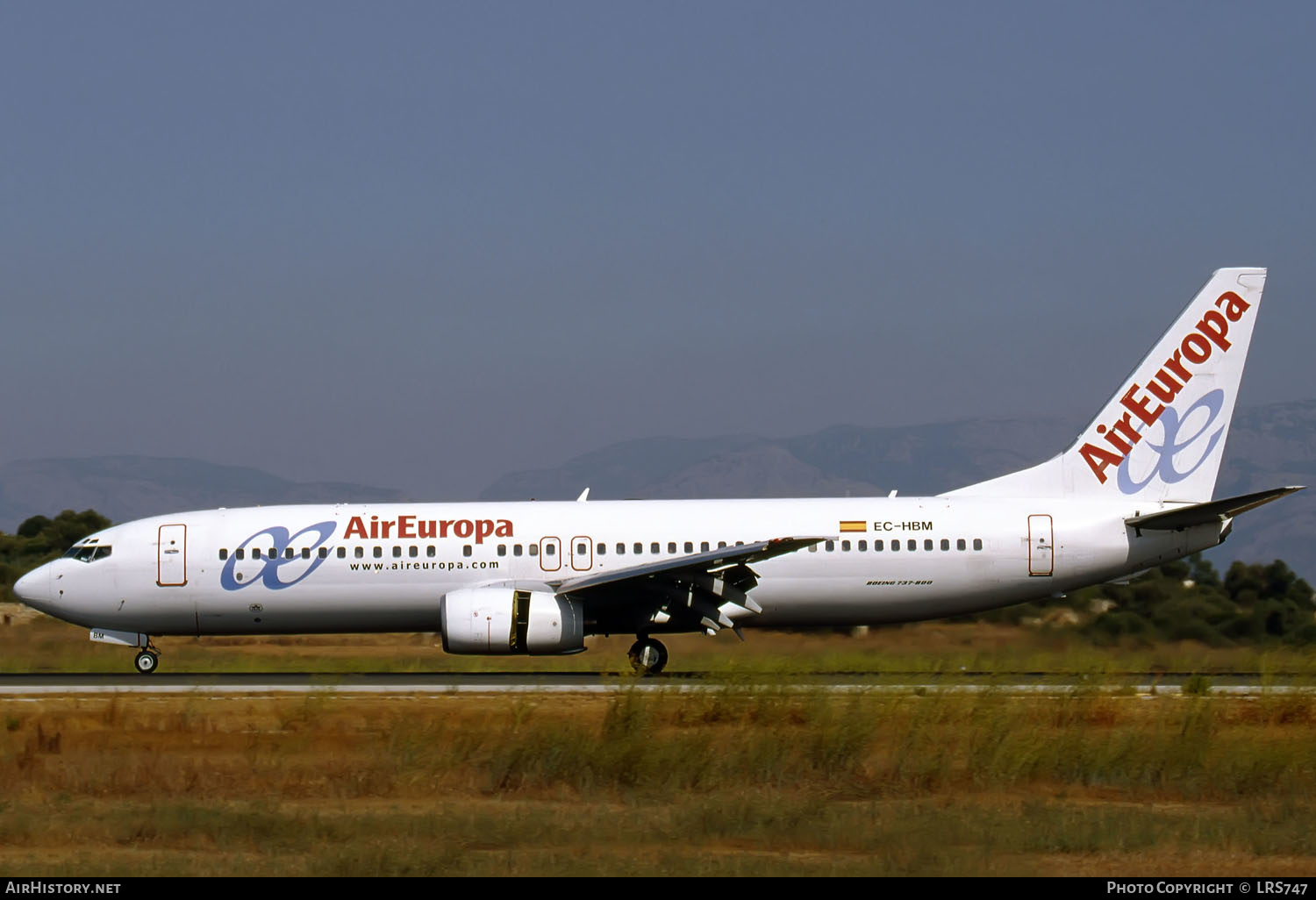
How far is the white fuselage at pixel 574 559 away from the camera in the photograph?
23.8m

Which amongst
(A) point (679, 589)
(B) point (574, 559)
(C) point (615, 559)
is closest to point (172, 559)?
(B) point (574, 559)

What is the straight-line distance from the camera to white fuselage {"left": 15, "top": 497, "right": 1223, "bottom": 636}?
23.8 meters

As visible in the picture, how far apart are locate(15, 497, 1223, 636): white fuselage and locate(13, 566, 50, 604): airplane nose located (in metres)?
0.03

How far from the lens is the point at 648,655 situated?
76.4ft

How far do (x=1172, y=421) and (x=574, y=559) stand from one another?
1036 centimetres

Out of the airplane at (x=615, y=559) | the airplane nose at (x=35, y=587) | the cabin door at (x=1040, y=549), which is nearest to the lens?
the airplane at (x=615, y=559)

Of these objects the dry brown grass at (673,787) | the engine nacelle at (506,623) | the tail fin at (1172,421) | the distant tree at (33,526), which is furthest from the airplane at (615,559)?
the distant tree at (33,526)

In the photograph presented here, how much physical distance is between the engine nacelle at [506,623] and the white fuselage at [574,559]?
1.22m

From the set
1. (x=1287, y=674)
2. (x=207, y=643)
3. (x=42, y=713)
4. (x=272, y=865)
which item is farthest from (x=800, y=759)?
(x=207, y=643)

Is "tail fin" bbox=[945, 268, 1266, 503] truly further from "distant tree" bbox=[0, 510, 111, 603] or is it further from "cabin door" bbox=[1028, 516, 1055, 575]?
"distant tree" bbox=[0, 510, 111, 603]

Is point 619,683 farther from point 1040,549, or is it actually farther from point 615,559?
point 1040,549

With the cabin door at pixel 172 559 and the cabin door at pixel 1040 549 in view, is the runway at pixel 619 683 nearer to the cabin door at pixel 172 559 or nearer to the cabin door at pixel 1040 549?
the cabin door at pixel 172 559

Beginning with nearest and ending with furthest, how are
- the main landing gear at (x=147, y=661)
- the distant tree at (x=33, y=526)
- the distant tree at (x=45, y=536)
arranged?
1. the main landing gear at (x=147, y=661)
2. the distant tree at (x=45, y=536)
3. the distant tree at (x=33, y=526)

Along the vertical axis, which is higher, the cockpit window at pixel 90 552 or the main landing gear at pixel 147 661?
the cockpit window at pixel 90 552
